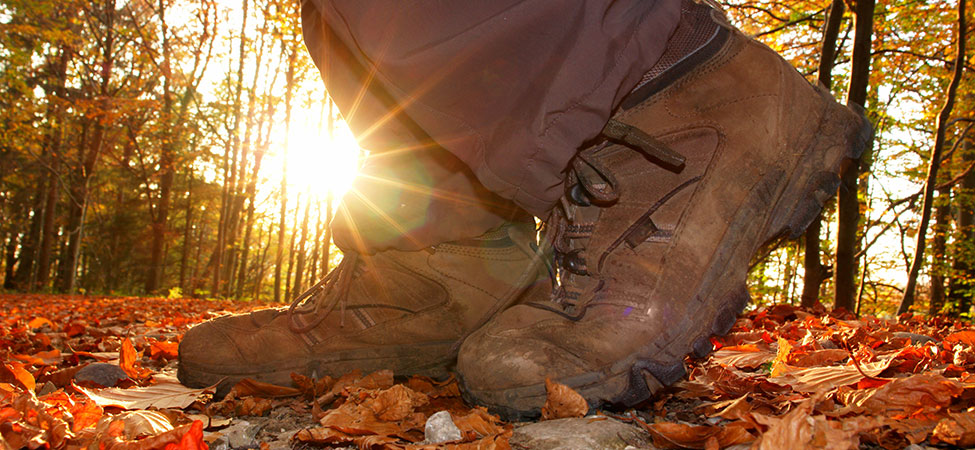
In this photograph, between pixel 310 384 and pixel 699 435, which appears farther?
pixel 310 384

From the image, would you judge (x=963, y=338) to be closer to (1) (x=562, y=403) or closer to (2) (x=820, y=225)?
(1) (x=562, y=403)

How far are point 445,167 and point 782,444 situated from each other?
3.78 ft

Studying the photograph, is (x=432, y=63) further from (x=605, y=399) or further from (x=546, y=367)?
(x=605, y=399)

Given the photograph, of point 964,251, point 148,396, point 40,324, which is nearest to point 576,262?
point 148,396

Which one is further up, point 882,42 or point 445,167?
point 882,42

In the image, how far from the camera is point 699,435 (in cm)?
94

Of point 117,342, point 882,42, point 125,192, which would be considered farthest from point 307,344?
point 125,192

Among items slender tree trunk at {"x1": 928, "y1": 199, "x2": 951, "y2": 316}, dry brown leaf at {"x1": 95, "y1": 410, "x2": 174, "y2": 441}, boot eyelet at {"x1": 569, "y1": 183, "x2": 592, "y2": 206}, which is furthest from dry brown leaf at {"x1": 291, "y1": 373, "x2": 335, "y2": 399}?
slender tree trunk at {"x1": 928, "y1": 199, "x2": 951, "y2": 316}

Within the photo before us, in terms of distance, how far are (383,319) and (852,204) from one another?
507cm

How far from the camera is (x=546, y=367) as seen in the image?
3.93 ft

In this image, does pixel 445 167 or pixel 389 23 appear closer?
pixel 389 23

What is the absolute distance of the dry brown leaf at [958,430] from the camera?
87cm

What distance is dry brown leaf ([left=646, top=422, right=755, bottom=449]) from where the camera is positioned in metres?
0.89


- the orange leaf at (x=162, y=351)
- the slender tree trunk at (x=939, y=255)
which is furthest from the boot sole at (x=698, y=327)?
the slender tree trunk at (x=939, y=255)
